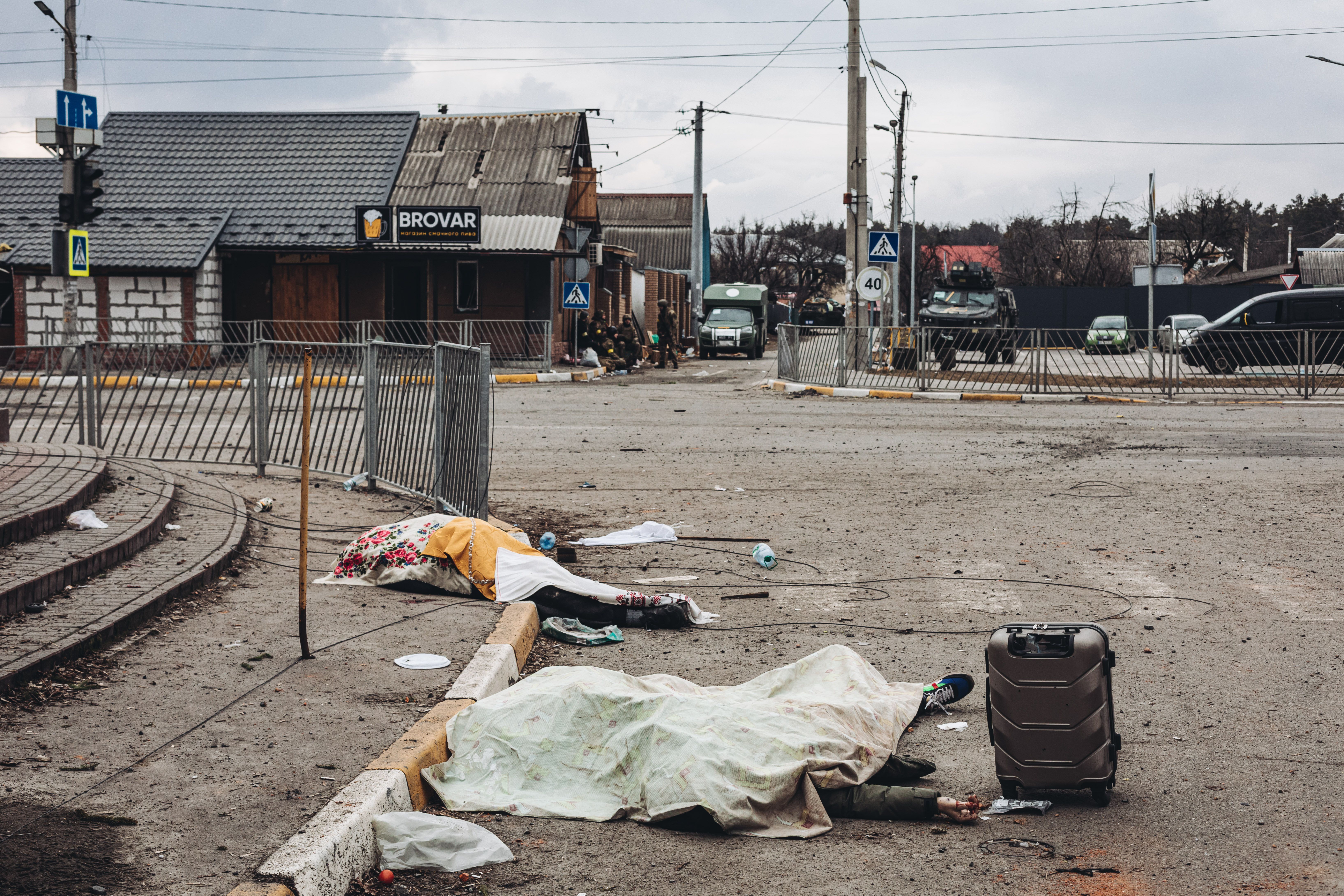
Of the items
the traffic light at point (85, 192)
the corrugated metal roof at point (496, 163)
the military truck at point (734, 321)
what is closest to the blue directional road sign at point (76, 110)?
the traffic light at point (85, 192)

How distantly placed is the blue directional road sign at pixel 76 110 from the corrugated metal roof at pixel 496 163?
426 inches

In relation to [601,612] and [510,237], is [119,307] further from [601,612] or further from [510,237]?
[601,612]

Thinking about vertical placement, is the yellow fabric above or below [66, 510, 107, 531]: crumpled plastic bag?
below

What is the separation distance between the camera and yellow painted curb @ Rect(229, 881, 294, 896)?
3.30 metres

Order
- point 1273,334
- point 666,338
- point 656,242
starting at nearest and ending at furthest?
point 1273,334 < point 666,338 < point 656,242

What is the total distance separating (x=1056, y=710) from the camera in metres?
4.30

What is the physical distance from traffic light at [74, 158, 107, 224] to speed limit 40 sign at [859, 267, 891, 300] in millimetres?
14944

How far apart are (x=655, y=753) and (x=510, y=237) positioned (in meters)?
29.3

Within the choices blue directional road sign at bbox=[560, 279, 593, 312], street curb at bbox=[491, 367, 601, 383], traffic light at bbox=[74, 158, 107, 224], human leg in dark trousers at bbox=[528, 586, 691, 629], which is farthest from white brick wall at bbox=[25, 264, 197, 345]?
human leg in dark trousers at bbox=[528, 586, 691, 629]

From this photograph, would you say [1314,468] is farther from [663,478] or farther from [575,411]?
[575,411]

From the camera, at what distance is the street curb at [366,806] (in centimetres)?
345

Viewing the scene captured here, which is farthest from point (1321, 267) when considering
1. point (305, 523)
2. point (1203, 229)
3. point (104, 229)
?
point (305, 523)

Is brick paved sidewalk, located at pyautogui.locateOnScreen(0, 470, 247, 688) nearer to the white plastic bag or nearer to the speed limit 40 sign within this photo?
the white plastic bag

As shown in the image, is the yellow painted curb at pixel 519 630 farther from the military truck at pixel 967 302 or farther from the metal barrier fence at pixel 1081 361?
the military truck at pixel 967 302
